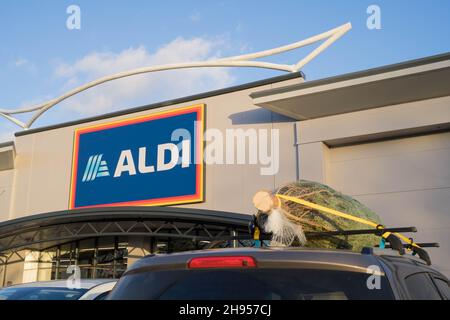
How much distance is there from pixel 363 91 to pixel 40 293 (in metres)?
10.9

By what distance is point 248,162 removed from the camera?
17.1 m

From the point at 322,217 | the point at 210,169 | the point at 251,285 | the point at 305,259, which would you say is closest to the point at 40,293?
the point at 322,217

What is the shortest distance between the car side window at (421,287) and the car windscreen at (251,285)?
0.29m

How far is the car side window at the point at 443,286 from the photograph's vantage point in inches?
136

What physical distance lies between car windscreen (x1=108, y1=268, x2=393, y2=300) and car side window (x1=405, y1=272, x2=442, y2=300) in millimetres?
294

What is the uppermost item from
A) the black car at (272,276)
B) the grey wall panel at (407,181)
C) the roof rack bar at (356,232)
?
the grey wall panel at (407,181)

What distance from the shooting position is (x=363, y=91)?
14.8 meters

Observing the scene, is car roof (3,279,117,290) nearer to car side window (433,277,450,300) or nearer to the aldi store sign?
car side window (433,277,450,300)

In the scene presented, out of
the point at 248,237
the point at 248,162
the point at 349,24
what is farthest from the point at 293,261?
the point at 349,24

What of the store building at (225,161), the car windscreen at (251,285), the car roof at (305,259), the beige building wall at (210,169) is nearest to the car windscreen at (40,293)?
the car windscreen at (251,285)

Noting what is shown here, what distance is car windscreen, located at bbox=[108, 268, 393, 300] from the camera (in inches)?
101

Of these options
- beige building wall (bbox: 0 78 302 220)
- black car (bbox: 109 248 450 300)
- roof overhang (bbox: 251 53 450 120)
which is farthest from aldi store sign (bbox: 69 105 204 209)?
black car (bbox: 109 248 450 300)

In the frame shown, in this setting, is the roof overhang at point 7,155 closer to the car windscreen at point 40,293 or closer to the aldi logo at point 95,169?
the aldi logo at point 95,169

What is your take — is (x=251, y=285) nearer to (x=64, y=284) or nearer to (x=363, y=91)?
(x=64, y=284)
